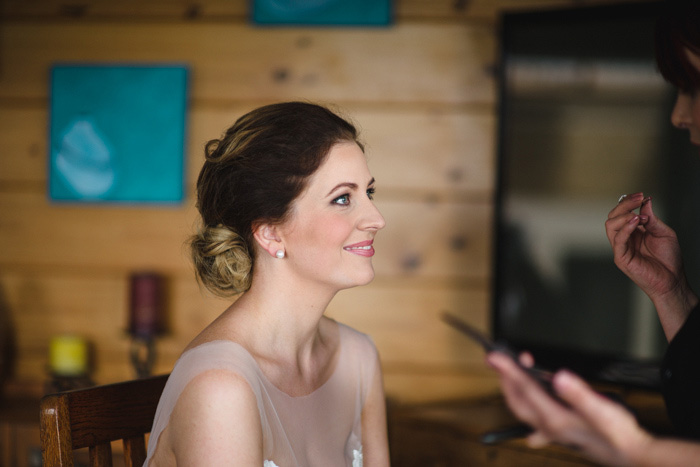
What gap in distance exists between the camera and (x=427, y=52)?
2.29m

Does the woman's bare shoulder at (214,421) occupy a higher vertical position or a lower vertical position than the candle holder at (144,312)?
higher

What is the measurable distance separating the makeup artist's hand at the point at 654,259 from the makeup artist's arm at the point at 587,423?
1.55 feet

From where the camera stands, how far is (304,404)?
4.32 ft

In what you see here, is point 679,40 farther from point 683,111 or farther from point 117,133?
point 117,133

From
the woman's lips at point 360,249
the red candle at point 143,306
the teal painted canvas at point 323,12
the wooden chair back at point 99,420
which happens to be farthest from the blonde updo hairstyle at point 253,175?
the teal painted canvas at point 323,12

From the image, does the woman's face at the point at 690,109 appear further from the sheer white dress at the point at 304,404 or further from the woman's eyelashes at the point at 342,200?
the sheer white dress at the point at 304,404

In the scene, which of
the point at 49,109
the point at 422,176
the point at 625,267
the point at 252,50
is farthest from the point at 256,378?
the point at 49,109

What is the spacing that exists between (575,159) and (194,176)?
124 cm

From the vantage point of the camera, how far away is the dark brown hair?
98 centimetres

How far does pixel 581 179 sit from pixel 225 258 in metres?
1.18

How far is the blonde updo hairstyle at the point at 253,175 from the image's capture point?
127 cm

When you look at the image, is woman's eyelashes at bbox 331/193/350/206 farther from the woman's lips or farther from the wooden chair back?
the wooden chair back

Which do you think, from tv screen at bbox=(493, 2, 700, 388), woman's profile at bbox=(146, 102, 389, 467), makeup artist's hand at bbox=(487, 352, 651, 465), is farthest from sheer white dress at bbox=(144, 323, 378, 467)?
tv screen at bbox=(493, 2, 700, 388)

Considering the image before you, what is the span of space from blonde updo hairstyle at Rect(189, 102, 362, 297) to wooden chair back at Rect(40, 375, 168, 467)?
0.86 ft
